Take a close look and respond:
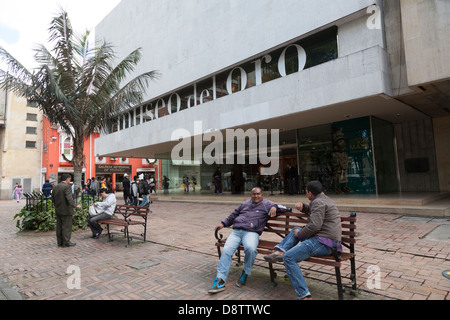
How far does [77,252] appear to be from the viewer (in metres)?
5.99

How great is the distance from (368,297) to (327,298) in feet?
1.62

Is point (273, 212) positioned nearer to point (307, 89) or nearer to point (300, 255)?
point (300, 255)

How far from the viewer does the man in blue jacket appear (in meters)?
3.76

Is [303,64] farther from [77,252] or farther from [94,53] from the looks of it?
[77,252]

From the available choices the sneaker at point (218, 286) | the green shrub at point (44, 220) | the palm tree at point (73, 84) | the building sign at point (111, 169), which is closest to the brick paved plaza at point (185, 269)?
the sneaker at point (218, 286)

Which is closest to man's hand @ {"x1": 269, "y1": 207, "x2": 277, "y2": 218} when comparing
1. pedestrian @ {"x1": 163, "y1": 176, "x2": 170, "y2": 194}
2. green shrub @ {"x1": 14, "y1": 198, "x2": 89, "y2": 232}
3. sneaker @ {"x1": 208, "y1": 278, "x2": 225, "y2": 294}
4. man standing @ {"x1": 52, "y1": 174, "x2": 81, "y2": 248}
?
sneaker @ {"x1": 208, "y1": 278, "x2": 225, "y2": 294}

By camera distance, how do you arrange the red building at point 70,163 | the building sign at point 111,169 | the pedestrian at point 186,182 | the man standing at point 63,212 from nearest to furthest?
the man standing at point 63,212 < the pedestrian at point 186,182 < the red building at point 70,163 < the building sign at point 111,169

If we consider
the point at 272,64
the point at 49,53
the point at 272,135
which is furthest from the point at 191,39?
the point at 49,53

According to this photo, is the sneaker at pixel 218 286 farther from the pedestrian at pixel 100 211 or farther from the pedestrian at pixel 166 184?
the pedestrian at pixel 166 184

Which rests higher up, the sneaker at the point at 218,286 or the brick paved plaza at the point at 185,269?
the sneaker at the point at 218,286

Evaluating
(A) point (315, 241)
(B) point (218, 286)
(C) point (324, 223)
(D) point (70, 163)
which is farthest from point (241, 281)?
(D) point (70, 163)

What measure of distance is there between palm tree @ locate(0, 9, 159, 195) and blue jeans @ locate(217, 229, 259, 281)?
7483 mm

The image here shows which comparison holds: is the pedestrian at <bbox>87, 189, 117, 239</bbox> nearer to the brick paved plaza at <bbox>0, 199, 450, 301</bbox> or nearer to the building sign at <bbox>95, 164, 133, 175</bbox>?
the brick paved plaza at <bbox>0, 199, 450, 301</bbox>

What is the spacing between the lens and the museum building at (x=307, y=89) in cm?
952
